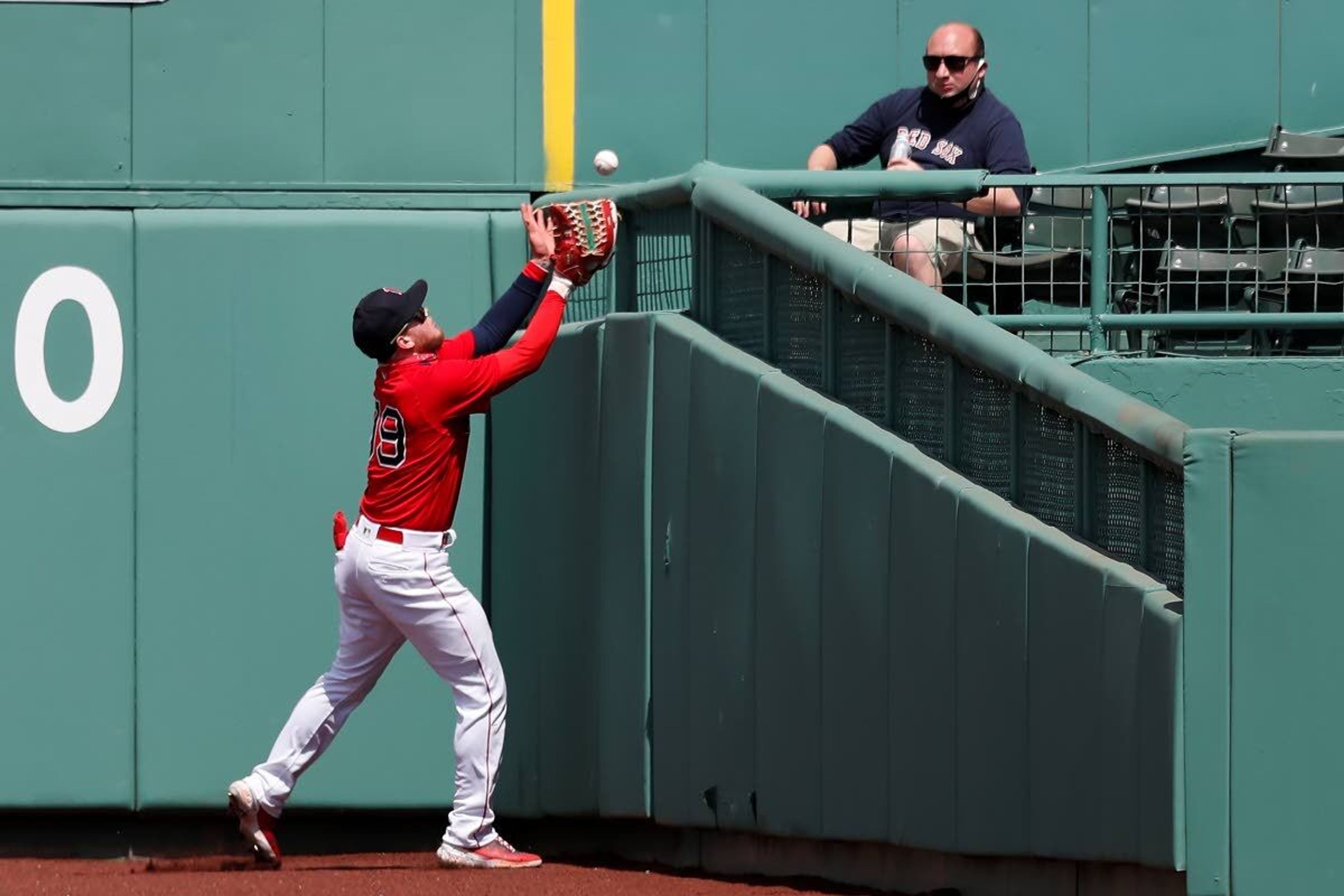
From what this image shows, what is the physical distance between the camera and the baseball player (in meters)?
6.60

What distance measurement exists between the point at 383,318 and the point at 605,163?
79.5 inches

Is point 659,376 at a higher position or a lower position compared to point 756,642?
higher

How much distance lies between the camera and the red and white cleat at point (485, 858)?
22.0 feet

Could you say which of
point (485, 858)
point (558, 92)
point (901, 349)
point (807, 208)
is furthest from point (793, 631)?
point (558, 92)

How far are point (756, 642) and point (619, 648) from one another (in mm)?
793

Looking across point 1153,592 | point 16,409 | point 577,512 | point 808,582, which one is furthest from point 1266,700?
point 16,409

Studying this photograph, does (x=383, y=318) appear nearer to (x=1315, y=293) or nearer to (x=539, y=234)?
(x=539, y=234)

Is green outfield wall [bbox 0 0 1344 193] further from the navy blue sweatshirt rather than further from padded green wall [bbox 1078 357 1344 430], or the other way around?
padded green wall [bbox 1078 357 1344 430]

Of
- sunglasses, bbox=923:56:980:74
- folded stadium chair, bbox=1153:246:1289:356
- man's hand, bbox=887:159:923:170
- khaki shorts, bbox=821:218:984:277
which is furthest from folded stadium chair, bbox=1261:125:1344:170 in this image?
khaki shorts, bbox=821:218:984:277

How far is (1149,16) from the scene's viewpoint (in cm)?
874

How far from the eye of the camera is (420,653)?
693 centimetres

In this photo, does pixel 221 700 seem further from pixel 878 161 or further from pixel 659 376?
pixel 878 161

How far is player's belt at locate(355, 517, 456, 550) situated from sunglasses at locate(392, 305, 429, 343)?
0.60 m

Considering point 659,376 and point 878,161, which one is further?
point 878,161
